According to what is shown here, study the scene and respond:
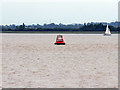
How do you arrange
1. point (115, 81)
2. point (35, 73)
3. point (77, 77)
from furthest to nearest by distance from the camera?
point (35, 73) < point (77, 77) < point (115, 81)

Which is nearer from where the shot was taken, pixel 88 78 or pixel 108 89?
pixel 108 89

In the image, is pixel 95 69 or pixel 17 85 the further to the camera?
pixel 95 69

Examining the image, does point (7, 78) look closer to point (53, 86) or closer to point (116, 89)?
point (53, 86)

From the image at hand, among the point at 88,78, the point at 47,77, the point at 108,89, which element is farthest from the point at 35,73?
the point at 108,89

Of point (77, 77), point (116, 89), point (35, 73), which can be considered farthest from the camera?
point (35, 73)

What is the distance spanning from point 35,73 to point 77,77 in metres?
2.30

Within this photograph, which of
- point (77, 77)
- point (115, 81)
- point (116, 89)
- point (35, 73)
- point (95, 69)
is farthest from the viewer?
point (95, 69)

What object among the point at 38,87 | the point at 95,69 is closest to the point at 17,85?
the point at 38,87

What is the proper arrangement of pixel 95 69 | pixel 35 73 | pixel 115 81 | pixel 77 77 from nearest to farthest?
pixel 115 81 → pixel 77 77 → pixel 35 73 → pixel 95 69

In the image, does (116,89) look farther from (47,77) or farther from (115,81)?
(47,77)

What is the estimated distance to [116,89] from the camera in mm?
11883

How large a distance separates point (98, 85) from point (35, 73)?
4.03 meters

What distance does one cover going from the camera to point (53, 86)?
12.3 metres

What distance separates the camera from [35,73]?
15.7 metres
